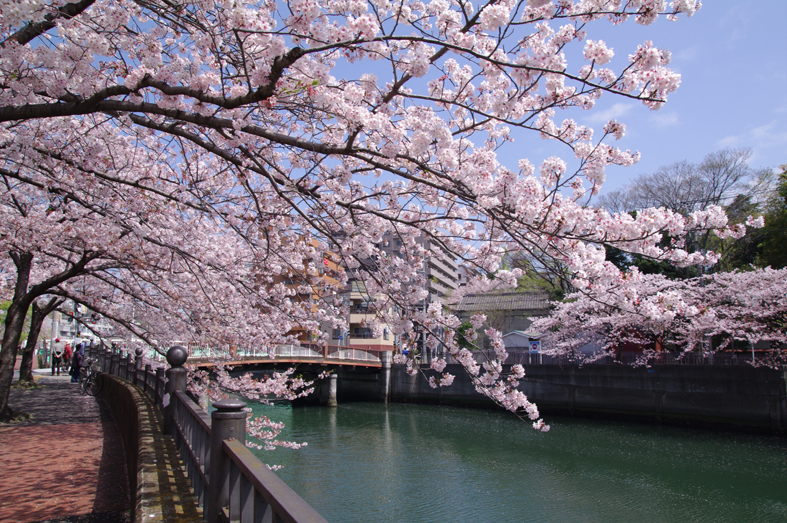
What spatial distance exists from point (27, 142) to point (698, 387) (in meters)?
23.1

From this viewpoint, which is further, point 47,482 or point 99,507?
point 47,482

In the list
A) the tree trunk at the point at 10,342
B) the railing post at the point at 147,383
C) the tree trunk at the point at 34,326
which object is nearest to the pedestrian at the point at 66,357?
the tree trunk at the point at 34,326

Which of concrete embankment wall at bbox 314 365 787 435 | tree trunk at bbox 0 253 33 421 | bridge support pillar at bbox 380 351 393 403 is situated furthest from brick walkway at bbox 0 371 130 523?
bridge support pillar at bbox 380 351 393 403

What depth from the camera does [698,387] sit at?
2062 cm

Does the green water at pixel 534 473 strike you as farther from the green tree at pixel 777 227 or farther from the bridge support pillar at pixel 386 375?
the bridge support pillar at pixel 386 375

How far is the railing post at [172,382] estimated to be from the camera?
5668mm

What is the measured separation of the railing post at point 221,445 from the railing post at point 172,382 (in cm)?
278

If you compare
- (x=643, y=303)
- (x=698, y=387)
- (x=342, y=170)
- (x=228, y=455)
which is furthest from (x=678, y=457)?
(x=228, y=455)

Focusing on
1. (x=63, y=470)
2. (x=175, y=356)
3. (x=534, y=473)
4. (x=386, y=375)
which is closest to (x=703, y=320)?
(x=534, y=473)

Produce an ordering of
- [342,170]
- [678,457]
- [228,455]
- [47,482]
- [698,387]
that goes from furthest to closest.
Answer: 1. [698,387]
2. [678,457]
3. [47,482]
4. [342,170]
5. [228,455]

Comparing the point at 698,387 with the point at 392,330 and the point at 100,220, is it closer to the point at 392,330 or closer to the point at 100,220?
the point at 392,330

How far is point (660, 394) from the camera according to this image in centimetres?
2169

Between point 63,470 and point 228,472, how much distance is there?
4955 mm

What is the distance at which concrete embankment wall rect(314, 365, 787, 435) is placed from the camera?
18.8m
